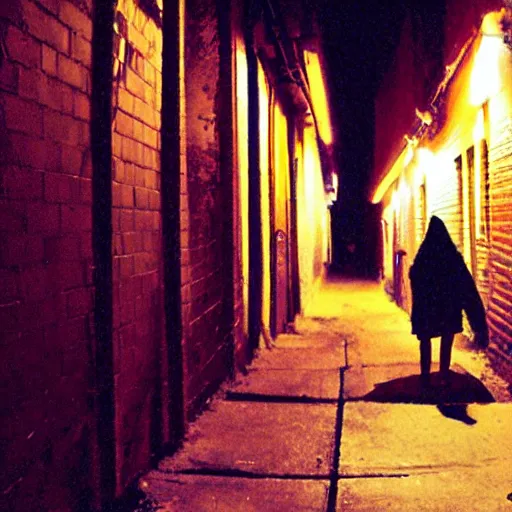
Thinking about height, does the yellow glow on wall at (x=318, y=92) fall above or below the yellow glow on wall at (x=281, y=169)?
above

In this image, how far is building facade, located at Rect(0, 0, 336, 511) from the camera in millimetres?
2195

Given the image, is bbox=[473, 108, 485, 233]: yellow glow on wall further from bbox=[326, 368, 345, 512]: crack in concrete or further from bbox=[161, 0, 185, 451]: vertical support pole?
bbox=[161, 0, 185, 451]: vertical support pole

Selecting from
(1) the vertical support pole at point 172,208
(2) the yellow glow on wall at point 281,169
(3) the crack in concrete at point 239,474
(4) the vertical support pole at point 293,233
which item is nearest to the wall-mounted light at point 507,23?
(1) the vertical support pole at point 172,208

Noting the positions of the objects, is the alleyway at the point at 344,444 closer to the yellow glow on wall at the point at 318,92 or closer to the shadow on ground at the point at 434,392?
the shadow on ground at the point at 434,392

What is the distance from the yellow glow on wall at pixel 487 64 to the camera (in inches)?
211

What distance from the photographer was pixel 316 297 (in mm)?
15273

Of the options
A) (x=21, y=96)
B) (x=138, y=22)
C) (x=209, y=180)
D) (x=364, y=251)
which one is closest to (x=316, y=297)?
(x=209, y=180)

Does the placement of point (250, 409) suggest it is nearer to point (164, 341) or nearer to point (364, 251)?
point (164, 341)

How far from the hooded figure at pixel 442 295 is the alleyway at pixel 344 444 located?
48 centimetres

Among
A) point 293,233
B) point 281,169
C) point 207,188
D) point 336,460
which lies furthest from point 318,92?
point 336,460

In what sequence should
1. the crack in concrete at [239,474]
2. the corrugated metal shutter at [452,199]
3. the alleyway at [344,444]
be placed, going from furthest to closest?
1. the corrugated metal shutter at [452,199]
2. the crack in concrete at [239,474]
3. the alleyway at [344,444]

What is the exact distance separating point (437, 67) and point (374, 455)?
26.1 ft

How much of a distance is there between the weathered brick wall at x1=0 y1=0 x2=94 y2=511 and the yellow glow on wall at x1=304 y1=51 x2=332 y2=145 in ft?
22.8

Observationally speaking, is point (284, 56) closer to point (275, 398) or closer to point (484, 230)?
point (484, 230)
